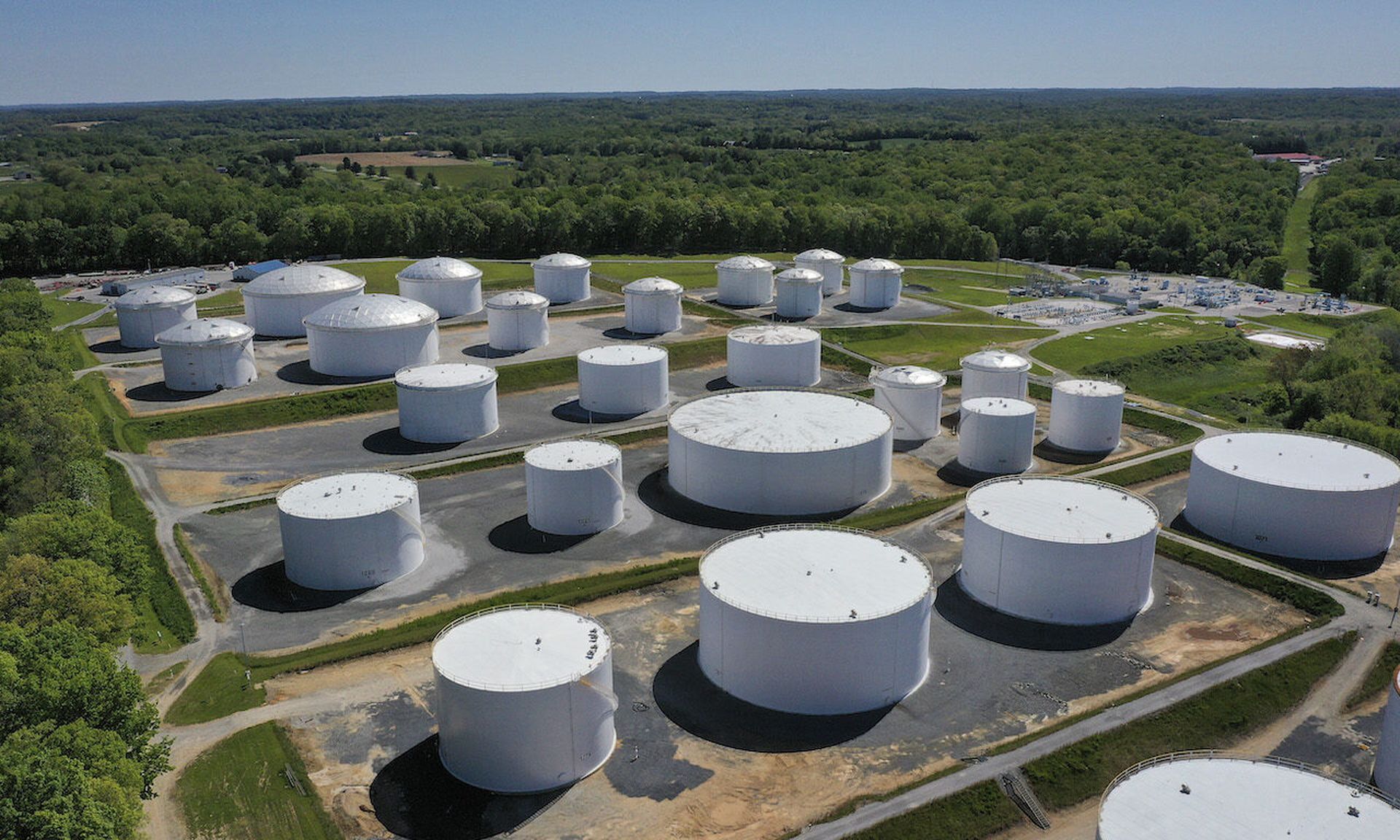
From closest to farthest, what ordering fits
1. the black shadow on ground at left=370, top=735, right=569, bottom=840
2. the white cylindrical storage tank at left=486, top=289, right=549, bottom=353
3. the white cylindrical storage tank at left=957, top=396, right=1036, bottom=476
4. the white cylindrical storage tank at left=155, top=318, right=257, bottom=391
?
the black shadow on ground at left=370, top=735, right=569, bottom=840 → the white cylindrical storage tank at left=957, top=396, right=1036, bottom=476 → the white cylindrical storage tank at left=155, top=318, right=257, bottom=391 → the white cylindrical storage tank at left=486, top=289, right=549, bottom=353

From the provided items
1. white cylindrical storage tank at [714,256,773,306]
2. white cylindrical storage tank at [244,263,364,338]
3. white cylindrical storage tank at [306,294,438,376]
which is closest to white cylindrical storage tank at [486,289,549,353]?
white cylindrical storage tank at [306,294,438,376]

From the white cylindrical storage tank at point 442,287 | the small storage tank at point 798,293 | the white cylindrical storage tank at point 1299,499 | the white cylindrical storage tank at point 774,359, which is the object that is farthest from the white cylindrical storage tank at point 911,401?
the white cylindrical storage tank at point 442,287

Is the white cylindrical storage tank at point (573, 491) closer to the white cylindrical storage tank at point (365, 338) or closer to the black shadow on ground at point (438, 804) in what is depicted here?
the black shadow on ground at point (438, 804)

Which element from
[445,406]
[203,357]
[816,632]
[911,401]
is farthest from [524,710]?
[203,357]

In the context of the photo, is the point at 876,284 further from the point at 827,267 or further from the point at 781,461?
the point at 781,461

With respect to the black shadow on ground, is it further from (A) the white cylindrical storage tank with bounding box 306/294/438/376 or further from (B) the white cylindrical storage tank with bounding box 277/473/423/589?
(A) the white cylindrical storage tank with bounding box 306/294/438/376

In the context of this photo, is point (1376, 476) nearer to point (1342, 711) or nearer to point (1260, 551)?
point (1260, 551)
